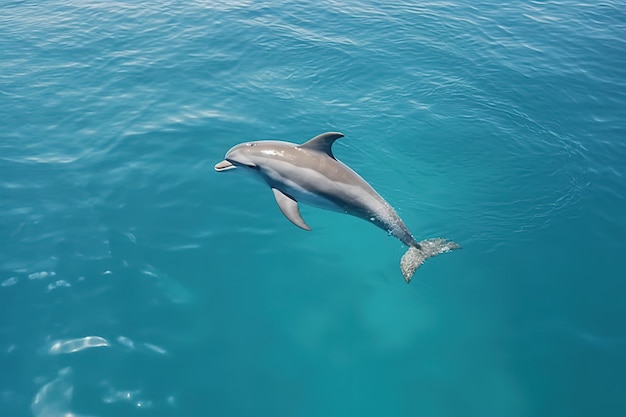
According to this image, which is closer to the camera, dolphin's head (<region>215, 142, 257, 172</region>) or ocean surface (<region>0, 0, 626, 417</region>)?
ocean surface (<region>0, 0, 626, 417</region>)

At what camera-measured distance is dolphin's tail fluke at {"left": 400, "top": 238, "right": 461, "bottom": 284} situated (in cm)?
1013

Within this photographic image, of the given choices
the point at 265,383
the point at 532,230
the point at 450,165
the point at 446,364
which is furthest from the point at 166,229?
the point at 532,230

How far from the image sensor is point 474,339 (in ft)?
33.0

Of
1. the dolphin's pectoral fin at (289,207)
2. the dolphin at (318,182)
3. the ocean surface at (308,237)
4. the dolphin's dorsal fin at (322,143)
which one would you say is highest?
the dolphin's dorsal fin at (322,143)

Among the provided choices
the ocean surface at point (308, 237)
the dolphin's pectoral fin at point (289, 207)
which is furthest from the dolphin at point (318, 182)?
the ocean surface at point (308, 237)

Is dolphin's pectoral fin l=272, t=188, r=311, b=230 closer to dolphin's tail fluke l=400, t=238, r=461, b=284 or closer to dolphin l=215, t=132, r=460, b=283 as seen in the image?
dolphin l=215, t=132, r=460, b=283

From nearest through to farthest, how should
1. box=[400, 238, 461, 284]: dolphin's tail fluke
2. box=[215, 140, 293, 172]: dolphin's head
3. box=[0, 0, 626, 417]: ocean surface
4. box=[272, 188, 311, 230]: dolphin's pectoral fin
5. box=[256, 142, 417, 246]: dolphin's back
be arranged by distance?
box=[0, 0, 626, 417]: ocean surface
box=[256, 142, 417, 246]: dolphin's back
box=[272, 188, 311, 230]: dolphin's pectoral fin
box=[215, 140, 293, 172]: dolphin's head
box=[400, 238, 461, 284]: dolphin's tail fluke

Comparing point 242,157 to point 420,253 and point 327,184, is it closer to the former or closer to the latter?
point 327,184

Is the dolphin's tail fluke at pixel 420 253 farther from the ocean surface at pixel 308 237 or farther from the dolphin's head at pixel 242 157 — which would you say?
the dolphin's head at pixel 242 157

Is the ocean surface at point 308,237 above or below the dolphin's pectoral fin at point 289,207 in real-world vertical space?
below

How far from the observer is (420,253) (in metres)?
10.4

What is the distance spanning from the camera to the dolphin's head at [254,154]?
32.8ft

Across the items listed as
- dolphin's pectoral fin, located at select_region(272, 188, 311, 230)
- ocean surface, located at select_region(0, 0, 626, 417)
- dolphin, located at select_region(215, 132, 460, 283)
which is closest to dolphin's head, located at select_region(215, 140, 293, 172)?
dolphin, located at select_region(215, 132, 460, 283)

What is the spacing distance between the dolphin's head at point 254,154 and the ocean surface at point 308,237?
2.62 m
